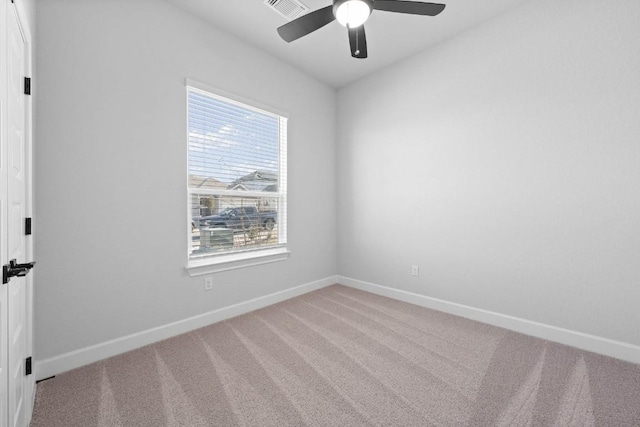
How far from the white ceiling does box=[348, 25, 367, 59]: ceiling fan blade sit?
2.07 ft

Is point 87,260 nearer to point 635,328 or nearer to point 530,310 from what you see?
point 530,310

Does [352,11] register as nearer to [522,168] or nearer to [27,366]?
[522,168]

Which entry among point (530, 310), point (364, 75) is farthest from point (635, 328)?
point (364, 75)

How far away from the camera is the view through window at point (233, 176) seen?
2.64 m

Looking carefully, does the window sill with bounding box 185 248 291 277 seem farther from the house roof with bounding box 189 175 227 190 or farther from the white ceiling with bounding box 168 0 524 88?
the white ceiling with bounding box 168 0 524 88


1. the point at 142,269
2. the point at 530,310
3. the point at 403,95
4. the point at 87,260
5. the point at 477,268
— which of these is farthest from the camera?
the point at 403,95

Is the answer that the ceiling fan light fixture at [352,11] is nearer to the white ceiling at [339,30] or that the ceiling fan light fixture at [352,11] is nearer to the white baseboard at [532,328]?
the white ceiling at [339,30]

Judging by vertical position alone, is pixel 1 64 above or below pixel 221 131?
below

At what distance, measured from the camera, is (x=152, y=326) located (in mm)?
2307

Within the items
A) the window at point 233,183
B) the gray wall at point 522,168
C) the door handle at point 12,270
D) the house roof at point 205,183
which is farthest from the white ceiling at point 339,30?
the door handle at point 12,270

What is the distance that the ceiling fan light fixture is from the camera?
170 centimetres

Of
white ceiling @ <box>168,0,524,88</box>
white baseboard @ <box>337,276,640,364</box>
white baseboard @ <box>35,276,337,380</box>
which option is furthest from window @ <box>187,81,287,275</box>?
white baseboard @ <box>337,276,640,364</box>

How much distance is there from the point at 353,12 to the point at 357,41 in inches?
9.5

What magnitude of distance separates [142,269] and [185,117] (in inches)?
54.3
